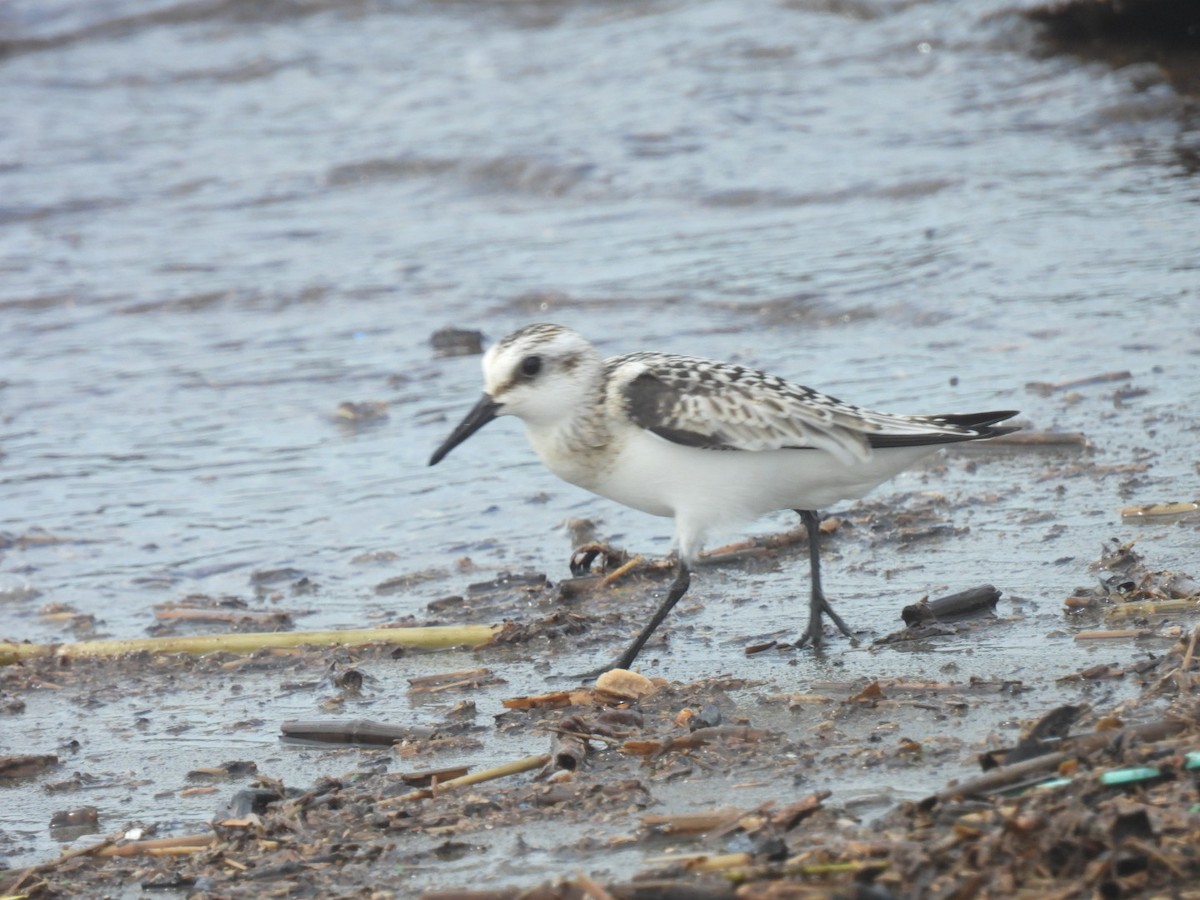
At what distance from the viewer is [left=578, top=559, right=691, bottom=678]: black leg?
501 cm

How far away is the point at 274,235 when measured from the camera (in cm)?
1319

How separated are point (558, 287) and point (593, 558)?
4.80 m

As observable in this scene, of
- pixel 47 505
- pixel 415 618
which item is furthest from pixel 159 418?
pixel 415 618

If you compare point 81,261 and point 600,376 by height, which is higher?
point 600,376

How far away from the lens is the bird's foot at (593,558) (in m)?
6.07

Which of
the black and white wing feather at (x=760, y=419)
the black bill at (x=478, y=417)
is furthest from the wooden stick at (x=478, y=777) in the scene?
the black bill at (x=478, y=417)

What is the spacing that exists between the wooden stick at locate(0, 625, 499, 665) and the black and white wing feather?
985mm

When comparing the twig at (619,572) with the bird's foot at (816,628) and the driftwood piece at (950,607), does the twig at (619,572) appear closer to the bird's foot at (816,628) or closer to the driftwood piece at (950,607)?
the bird's foot at (816,628)

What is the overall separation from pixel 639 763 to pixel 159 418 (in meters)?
5.55

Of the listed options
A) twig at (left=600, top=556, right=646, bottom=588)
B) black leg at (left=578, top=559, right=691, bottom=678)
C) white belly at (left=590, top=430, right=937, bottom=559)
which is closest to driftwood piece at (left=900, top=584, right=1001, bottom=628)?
white belly at (left=590, top=430, right=937, bottom=559)

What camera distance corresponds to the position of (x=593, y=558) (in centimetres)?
613

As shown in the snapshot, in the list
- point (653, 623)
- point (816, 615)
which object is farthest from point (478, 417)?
point (816, 615)

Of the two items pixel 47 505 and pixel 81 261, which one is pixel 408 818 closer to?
pixel 47 505

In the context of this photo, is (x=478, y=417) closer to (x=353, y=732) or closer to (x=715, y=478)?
(x=715, y=478)
